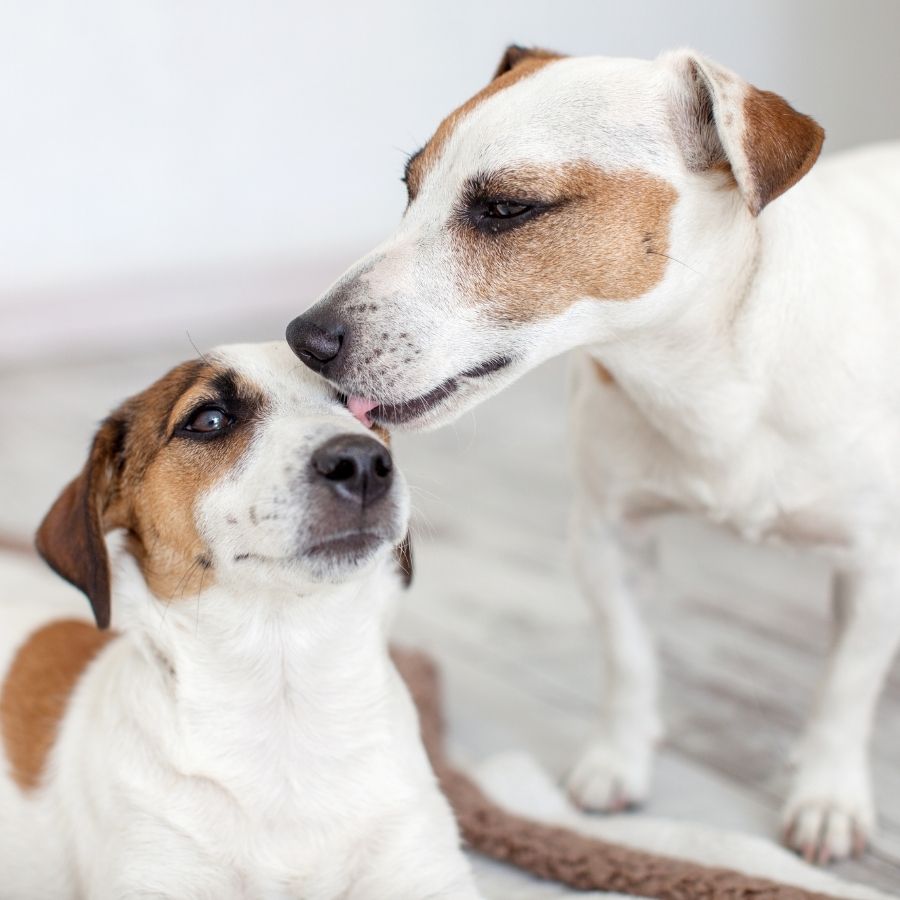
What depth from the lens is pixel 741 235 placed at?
163 cm

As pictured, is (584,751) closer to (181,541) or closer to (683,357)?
(683,357)

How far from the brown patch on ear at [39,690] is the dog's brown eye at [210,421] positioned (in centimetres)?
45

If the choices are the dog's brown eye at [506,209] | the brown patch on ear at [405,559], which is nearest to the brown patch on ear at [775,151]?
the dog's brown eye at [506,209]

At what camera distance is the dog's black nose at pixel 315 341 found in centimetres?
150

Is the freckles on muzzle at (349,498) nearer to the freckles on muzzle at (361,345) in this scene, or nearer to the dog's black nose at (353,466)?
the dog's black nose at (353,466)

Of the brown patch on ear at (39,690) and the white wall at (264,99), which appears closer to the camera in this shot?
the brown patch on ear at (39,690)

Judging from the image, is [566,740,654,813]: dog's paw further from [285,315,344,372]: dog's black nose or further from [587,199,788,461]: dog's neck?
[285,315,344,372]: dog's black nose

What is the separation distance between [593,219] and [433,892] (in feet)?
2.71

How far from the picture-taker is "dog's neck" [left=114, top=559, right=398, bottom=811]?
149 cm

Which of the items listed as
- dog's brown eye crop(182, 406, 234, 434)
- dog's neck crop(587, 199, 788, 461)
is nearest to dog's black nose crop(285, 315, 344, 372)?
dog's brown eye crop(182, 406, 234, 434)

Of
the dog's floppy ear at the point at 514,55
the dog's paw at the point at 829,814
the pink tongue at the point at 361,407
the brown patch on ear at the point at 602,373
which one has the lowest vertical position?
the dog's paw at the point at 829,814

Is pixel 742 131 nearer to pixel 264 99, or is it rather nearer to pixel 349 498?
pixel 349 498

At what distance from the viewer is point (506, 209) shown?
155 centimetres

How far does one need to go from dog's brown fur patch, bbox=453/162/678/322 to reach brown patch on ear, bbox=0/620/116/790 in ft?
2.51
